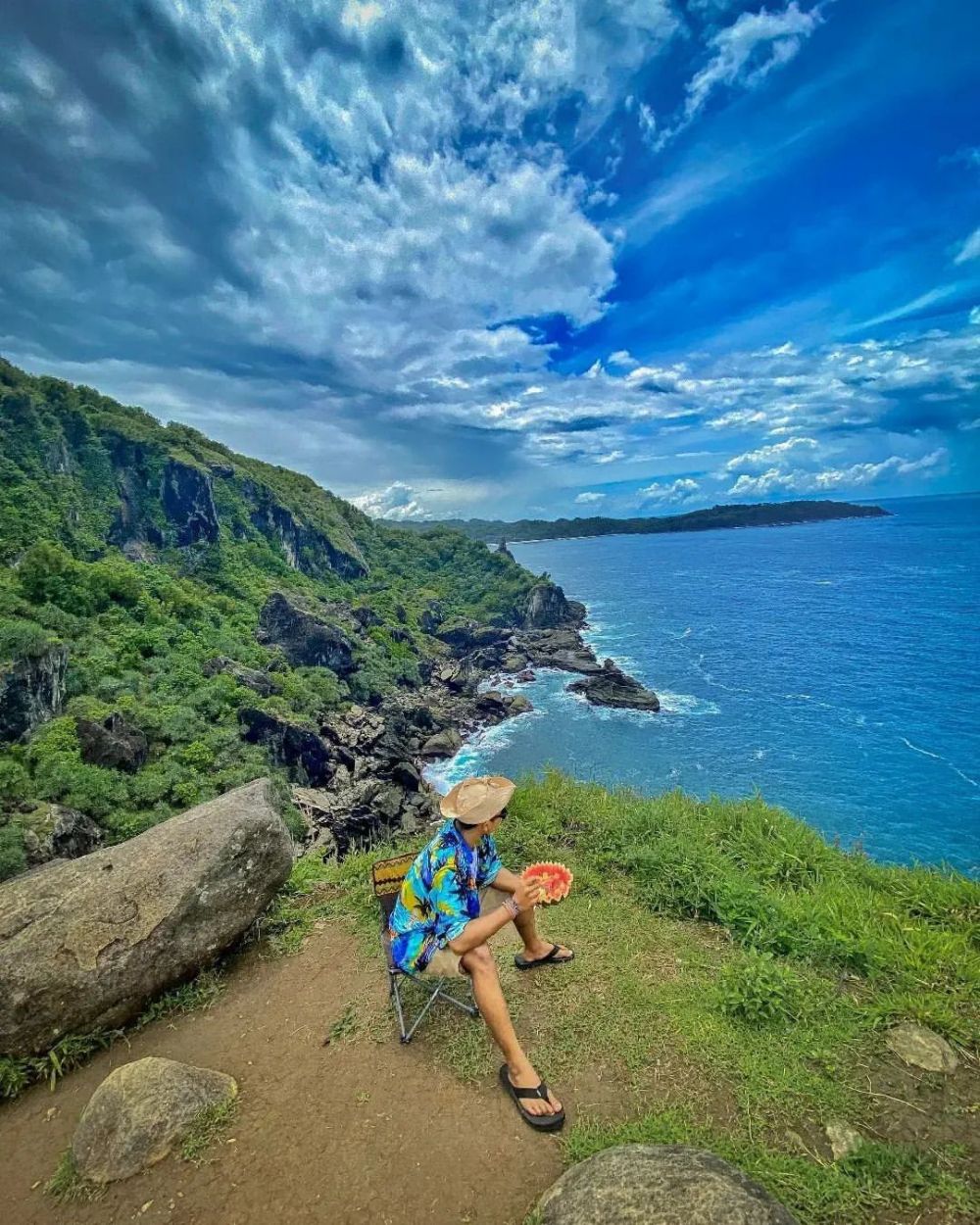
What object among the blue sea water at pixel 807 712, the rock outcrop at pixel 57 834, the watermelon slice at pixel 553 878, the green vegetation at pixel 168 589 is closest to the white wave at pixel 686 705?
the blue sea water at pixel 807 712

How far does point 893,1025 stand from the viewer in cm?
416

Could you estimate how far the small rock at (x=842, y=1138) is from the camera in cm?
330

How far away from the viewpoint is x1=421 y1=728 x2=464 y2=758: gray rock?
4269 cm

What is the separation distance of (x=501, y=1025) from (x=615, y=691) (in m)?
50.0

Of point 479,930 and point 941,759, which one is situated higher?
point 479,930

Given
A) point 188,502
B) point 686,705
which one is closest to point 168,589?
point 188,502

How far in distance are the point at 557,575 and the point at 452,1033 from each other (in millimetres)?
146612

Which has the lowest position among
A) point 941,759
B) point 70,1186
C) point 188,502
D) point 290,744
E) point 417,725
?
point 941,759

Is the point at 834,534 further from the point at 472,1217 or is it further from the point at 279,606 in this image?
the point at 472,1217

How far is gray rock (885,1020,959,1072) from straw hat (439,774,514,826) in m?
3.16

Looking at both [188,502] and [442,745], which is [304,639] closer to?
[442,745]

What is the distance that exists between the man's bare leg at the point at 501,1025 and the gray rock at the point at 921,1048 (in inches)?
95.2

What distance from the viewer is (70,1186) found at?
3.49 meters

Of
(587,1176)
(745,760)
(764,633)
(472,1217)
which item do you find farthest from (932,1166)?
(764,633)
